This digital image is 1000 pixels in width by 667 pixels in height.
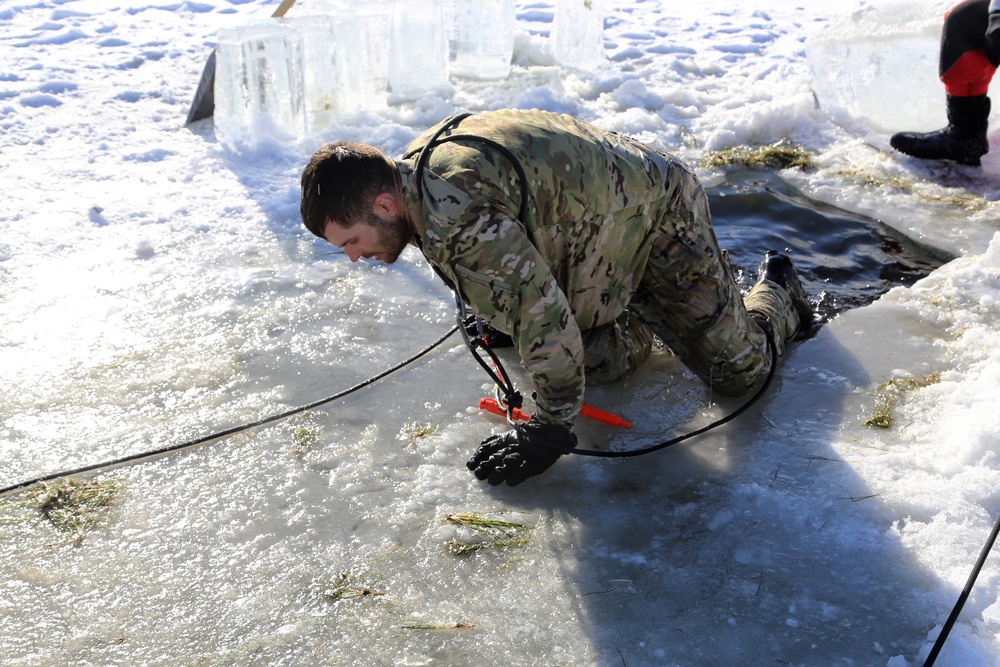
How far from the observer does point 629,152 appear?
9.61 feet

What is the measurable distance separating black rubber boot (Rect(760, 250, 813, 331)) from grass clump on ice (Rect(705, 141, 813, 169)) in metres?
1.96

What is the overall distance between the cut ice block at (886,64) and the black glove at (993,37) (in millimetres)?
545

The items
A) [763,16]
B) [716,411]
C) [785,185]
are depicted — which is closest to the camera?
[716,411]

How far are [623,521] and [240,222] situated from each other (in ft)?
10.3

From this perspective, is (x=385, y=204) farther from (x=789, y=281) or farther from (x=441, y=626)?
(x=789, y=281)

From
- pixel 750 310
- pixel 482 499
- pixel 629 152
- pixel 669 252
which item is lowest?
pixel 482 499

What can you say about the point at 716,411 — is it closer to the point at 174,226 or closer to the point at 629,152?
the point at 629,152

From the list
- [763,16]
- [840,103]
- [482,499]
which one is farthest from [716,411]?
[763,16]

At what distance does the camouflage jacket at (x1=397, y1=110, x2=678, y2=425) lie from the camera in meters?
2.53

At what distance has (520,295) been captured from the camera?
8.40 ft

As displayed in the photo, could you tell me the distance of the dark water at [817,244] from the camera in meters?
4.29

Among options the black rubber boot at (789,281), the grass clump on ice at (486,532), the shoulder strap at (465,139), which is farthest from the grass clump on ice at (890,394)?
the shoulder strap at (465,139)

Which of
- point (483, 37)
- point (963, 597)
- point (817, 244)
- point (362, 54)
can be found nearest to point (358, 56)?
point (362, 54)

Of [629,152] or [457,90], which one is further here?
[457,90]
